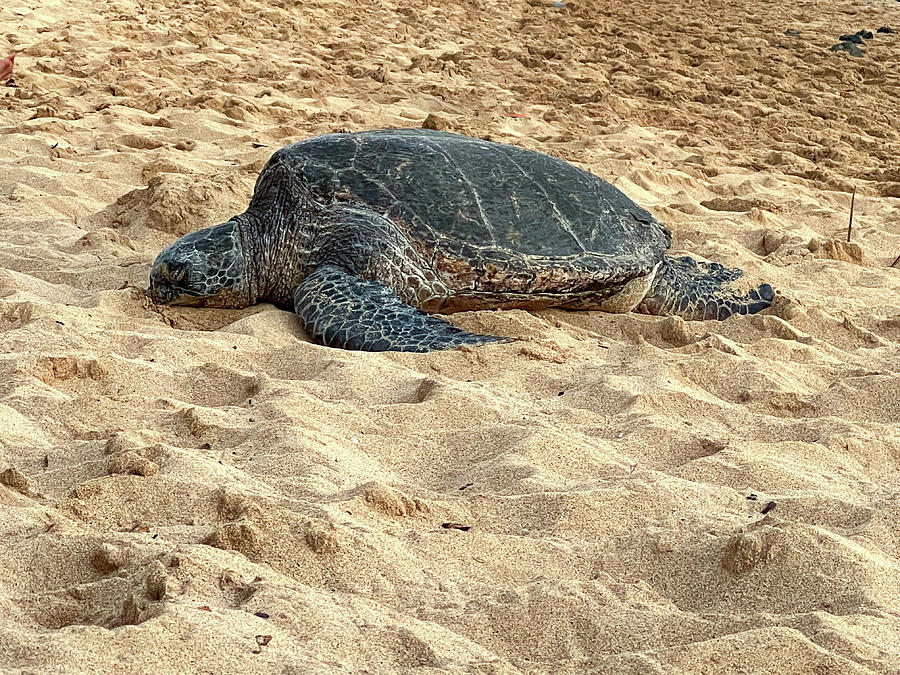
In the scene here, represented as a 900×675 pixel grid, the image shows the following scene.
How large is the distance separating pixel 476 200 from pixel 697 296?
1109 mm

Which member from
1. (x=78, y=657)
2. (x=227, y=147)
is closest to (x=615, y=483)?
(x=78, y=657)

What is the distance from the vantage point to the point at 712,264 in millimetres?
4844

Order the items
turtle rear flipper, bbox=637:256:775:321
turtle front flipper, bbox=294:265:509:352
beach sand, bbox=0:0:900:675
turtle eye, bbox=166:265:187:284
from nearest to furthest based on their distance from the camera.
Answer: beach sand, bbox=0:0:900:675 < turtle front flipper, bbox=294:265:509:352 < turtle eye, bbox=166:265:187:284 < turtle rear flipper, bbox=637:256:775:321

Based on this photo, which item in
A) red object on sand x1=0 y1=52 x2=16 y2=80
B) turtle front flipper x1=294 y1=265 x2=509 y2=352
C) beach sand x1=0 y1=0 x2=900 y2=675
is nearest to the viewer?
beach sand x1=0 y1=0 x2=900 y2=675

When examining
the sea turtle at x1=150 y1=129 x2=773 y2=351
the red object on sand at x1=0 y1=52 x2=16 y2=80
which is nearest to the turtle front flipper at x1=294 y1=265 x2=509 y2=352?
the sea turtle at x1=150 y1=129 x2=773 y2=351

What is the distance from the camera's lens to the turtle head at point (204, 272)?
3.97 meters

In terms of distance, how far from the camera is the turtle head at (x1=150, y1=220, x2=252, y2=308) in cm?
397

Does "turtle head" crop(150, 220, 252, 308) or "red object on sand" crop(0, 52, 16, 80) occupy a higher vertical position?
"red object on sand" crop(0, 52, 16, 80)

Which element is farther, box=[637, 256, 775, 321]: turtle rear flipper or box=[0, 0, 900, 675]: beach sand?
box=[637, 256, 775, 321]: turtle rear flipper

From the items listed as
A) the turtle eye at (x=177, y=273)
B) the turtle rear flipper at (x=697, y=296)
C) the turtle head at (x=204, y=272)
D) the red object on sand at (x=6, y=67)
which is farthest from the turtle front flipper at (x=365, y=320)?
the red object on sand at (x=6, y=67)

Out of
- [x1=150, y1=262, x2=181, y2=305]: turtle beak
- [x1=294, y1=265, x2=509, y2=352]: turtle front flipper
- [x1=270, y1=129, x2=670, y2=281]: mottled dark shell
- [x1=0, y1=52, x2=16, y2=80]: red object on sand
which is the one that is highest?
[x1=270, y1=129, x2=670, y2=281]: mottled dark shell

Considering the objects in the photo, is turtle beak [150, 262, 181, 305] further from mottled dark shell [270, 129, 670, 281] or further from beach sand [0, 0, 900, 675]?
mottled dark shell [270, 129, 670, 281]

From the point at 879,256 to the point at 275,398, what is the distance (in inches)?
153

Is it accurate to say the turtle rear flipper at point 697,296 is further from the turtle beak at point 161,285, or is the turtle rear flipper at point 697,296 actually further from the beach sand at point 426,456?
the turtle beak at point 161,285
